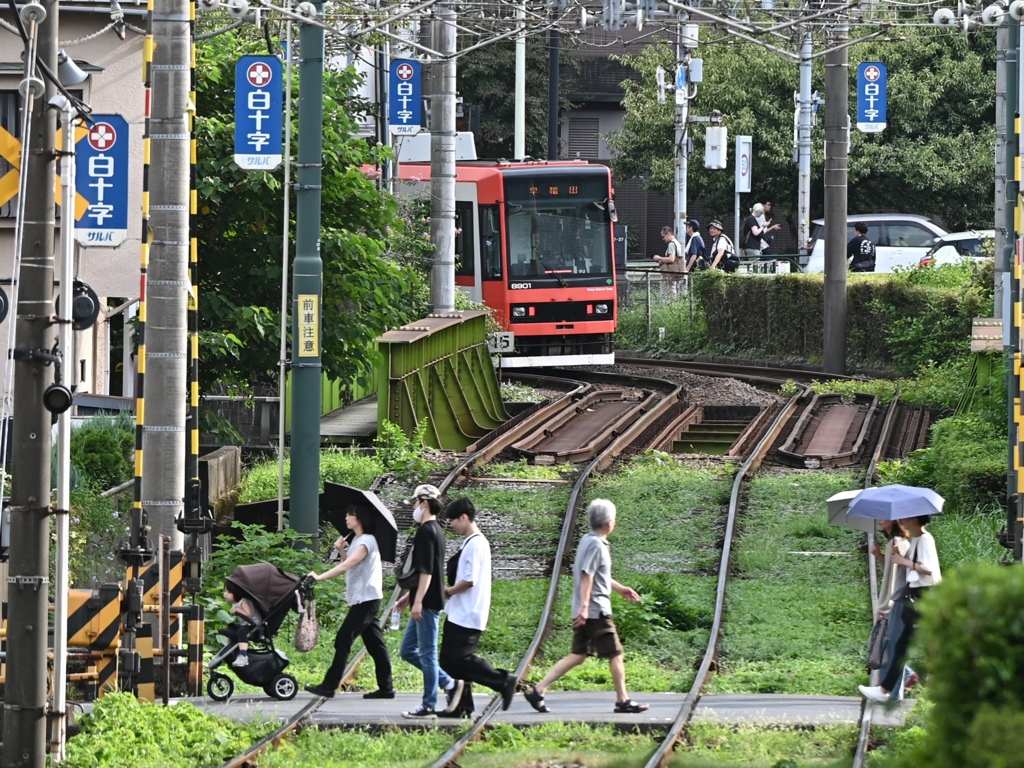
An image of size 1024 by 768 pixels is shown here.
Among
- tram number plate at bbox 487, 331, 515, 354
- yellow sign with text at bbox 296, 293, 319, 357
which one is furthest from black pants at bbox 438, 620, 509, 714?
tram number plate at bbox 487, 331, 515, 354

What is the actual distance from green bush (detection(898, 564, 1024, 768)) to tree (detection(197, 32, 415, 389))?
45.8 ft

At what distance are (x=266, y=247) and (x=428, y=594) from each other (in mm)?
9456

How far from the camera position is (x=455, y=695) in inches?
437

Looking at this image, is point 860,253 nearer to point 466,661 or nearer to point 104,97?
point 104,97

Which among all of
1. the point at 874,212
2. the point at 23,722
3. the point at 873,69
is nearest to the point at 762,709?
the point at 23,722

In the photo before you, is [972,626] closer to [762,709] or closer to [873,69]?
[762,709]

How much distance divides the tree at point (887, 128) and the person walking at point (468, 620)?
1442 inches

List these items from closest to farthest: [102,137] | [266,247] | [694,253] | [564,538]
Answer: [564,538] < [102,137] < [266,247] < [694,253]

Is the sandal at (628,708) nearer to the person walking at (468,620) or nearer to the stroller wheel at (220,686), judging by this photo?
the person walking at (468,620)

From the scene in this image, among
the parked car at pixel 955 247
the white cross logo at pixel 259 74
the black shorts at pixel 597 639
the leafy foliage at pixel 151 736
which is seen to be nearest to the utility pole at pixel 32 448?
the leafy foliage at pixel 151 736

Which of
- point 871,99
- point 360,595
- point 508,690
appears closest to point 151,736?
point 360,595

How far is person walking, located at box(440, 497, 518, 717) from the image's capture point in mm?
10805

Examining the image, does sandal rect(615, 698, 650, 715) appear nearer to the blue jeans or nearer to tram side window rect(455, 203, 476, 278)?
the blue jeans

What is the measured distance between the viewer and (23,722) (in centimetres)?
917
